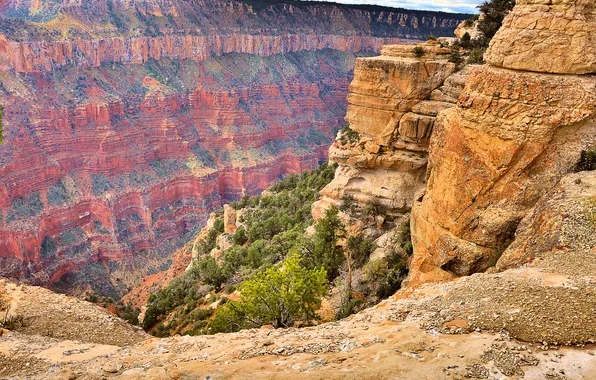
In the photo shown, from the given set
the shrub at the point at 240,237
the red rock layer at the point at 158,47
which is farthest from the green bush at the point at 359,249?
the red rock layer at the point at 158,47

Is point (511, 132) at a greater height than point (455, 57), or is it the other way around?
point (455, 57)

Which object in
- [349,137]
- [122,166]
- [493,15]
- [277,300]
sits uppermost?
[493,15]

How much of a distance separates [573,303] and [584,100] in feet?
28.0

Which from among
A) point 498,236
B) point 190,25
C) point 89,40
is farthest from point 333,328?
point 190,25

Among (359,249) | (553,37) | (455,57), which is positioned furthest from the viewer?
(359,249)

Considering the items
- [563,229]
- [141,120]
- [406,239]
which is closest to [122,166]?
[141,120]

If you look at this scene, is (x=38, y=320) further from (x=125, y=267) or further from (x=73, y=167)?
(x=73, y=167)

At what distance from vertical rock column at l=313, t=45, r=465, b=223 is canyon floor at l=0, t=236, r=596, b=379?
14.6m

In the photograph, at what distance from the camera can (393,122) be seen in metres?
28.9

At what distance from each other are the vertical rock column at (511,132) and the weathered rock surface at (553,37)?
0.03m

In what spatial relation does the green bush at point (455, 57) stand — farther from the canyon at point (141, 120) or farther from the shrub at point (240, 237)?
the canyon at point (141, 120)

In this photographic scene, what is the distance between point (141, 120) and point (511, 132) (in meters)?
77.8

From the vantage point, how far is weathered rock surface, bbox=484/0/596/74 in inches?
659

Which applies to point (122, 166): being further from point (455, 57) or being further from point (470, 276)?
point (470, 276)
